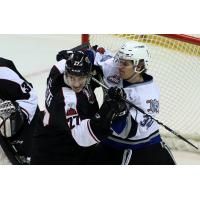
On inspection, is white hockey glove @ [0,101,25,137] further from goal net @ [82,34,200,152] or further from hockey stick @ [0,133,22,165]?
goal net @ [82,34,200,152]

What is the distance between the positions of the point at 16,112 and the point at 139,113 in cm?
67

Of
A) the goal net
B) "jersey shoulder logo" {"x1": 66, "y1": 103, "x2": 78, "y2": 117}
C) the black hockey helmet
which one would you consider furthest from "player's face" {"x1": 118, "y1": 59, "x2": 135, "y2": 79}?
the goal net

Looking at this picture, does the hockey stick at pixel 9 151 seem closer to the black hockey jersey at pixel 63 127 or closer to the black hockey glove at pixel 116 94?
the black hockey jersey at pixel 63 127

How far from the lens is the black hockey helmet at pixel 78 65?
1914 mm

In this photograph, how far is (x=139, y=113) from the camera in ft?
6.93

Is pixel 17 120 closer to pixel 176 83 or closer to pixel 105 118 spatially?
pixel 105 118

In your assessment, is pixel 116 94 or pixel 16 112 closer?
pixel 116 94

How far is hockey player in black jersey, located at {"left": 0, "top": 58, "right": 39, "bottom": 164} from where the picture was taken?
7.93 ft

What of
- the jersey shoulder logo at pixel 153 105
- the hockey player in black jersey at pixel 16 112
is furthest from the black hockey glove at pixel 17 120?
the jersey shoulder logo at pixel 153 105

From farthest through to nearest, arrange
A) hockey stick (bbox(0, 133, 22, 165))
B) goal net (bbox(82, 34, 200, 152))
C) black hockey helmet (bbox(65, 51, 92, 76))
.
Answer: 1. goal net (bbox(82, 34, 200, 152))
2. hockey stick (bbox(0, 133, 22, 165))
3. black hockey helmet (bbox(65, 51, 92, 76))

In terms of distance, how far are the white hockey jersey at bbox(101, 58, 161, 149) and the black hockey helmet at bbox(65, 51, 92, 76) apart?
0.27 m

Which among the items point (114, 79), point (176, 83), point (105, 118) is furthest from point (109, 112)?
point (176, 83)

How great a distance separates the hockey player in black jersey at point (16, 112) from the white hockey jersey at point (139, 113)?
0.46m

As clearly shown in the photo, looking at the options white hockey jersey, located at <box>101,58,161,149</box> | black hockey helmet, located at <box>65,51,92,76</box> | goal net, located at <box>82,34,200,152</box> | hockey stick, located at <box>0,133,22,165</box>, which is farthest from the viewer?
goal net, located at <box>82,34,200,152</box>
